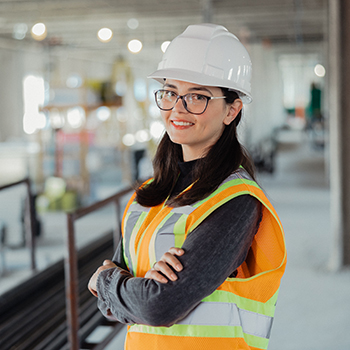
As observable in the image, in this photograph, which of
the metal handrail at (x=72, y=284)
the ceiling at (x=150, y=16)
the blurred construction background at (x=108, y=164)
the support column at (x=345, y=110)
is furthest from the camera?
the ceiling at (x=150, y=16)

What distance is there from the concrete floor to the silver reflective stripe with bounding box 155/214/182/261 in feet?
1.61

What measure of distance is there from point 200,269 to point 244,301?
21 cm

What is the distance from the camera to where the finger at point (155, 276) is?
128cm

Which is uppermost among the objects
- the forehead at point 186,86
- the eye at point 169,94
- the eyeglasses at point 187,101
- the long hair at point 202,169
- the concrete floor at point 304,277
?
the forehead at point 186,86

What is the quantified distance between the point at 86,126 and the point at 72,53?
13.8m

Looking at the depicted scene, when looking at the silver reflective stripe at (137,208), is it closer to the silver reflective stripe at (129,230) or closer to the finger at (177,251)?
the silver reflective stripe at (129,230)

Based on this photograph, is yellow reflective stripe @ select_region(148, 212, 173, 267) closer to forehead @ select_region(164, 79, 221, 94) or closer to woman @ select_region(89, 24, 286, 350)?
woman @ select_region(89, 24, 286, 350)

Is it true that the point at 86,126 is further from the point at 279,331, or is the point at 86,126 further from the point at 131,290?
the point at 131,290

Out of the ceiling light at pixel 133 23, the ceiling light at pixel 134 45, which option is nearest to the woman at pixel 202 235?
the ceiling light at pixel 134 45

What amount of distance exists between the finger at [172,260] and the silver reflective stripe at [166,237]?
64 millimetres

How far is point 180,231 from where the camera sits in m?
1.38

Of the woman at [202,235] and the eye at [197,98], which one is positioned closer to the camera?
the woman at [202,235]

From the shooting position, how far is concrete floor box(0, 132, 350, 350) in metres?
3.68

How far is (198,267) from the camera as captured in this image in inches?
50.3
